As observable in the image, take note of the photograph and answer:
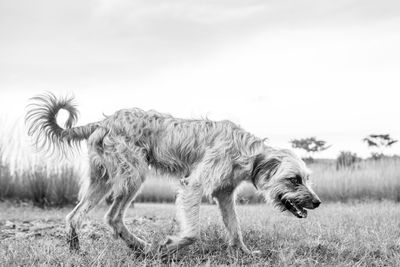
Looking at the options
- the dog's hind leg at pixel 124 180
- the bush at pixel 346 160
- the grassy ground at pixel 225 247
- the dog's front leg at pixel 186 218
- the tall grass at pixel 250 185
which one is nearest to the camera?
the grassy ground at pixel 225 247

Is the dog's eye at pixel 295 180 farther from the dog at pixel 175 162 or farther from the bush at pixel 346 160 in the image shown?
the bush at pixel 346 160

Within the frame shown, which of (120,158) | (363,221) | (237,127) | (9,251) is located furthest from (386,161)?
(9,251)

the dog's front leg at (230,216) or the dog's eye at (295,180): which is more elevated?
the dog's eye at (295,180)

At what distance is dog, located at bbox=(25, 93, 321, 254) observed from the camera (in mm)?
5852

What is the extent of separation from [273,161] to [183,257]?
1748mm

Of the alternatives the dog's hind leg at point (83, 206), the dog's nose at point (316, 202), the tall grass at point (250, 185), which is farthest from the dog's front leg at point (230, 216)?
the tall grass at point (250, 185)

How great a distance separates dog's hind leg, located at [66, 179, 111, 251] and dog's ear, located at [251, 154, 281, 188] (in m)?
1.91

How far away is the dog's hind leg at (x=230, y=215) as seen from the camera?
19.8 feet

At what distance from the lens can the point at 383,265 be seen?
Answer: 5562 millimetres

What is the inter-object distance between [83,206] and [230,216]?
190 centimetres

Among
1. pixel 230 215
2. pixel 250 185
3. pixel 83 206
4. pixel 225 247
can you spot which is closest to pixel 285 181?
pixel 230 215

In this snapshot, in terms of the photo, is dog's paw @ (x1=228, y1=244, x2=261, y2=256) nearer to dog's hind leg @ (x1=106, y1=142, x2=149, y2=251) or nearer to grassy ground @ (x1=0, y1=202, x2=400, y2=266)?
grassy ground @ (x1=0, y1=202, x2=400, y2=266)

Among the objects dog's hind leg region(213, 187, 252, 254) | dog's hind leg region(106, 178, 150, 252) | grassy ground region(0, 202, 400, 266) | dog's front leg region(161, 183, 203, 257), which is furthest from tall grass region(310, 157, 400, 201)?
dog's hind leg region(106, 178, 150, 252)

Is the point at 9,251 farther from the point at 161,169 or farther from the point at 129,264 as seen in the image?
the point at 161,169
